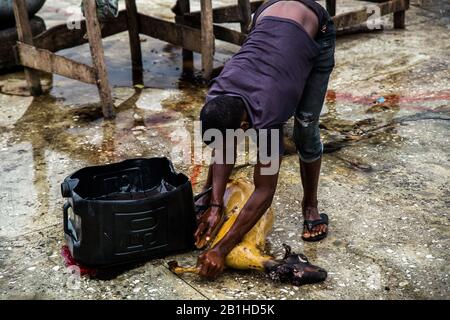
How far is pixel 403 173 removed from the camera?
445cm

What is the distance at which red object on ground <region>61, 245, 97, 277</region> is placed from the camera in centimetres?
336

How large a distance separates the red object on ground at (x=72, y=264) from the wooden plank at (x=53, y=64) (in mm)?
2319

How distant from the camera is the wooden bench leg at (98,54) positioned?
527 centimetres

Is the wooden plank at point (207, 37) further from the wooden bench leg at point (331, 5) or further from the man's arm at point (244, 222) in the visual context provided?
the man's arm at point (244, 222)

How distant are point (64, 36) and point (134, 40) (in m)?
0.80

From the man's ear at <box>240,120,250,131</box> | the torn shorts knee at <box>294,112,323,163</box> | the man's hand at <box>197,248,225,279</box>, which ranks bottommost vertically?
the man's hand at <box>197,248,225,279</box>

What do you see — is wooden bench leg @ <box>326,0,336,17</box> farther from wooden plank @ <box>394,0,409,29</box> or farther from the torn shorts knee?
the torn shorts knee

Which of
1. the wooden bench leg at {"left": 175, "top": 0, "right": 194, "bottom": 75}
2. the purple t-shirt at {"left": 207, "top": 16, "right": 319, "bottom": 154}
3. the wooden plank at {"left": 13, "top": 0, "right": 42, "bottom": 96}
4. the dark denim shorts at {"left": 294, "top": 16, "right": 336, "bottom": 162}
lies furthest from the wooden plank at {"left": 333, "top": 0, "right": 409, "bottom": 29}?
the purple t-shirt at {"left": 207, "top": 16, "right": 319, "bottom": 154}

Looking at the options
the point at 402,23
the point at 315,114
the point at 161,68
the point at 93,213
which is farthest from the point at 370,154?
the point at 402,23

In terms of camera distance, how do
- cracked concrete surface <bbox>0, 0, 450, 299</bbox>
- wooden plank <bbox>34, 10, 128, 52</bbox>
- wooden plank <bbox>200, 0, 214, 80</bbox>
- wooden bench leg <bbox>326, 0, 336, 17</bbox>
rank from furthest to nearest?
wooden bench leg <bbox>326, 0, 336, 17</bbox>, wooden plank <bbox>34, 10, 128, 52</bbox>, wooden plank <bbox>200, 0, 214, 80</bbox>, cracked concrete surface <bbox>0, 0, 450, 299</bbox>

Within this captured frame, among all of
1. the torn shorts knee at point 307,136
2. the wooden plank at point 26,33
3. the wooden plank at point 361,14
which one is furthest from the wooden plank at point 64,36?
the torn shorts knee at point 307,136

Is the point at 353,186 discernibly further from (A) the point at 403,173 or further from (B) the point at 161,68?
(B) the point at 161,68

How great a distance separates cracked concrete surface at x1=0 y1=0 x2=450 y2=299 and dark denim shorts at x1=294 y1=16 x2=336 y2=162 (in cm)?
57

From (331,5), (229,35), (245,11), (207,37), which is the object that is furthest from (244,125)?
(331,5)
